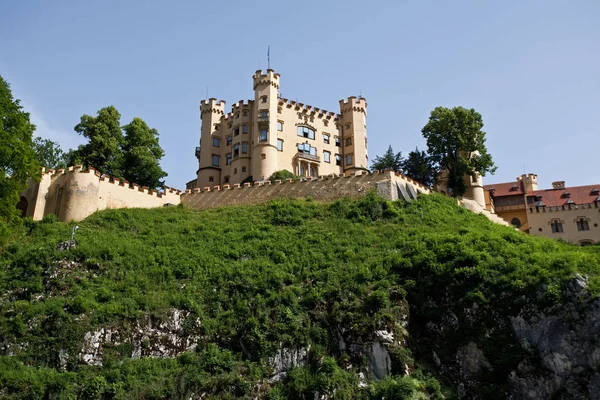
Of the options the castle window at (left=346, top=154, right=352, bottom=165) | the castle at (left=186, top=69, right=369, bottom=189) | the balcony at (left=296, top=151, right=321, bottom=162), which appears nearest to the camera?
the castle at (left=186, top=69, right=369, bottom=189)

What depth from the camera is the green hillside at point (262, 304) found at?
2958 centimetres

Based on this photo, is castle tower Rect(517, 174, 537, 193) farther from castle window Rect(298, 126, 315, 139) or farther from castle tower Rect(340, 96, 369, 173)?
castle window Rect(298, 126, 315, 139)

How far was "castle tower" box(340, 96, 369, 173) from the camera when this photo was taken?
6856 cm

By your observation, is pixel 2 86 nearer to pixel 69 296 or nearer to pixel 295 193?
pixel 69 296

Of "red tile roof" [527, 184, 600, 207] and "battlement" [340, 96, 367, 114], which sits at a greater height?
"battlement" [340, 96, 367, 114]

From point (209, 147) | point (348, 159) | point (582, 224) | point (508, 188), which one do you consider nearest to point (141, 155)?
point (209, 147)

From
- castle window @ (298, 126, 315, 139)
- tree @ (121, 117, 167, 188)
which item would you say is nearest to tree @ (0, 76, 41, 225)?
tree @ (121, 117, 167, 188)

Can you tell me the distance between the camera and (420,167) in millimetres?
63094

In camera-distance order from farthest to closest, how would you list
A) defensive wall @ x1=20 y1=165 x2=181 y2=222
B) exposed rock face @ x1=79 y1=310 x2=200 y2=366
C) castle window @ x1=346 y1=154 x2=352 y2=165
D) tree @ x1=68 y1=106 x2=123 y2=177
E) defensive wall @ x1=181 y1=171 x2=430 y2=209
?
castle window @ x1=346 y1=154 x2=352 y2=165 → tree @ x1=68 y1=106 x2=123 y2=177 → defensive wall @ x1=181 y1=171 x2=430 y2=209 → defensive wall @ x1=20 y1=165 x2=181 y2=222 → exposed rock face @ x1=79 y1=310 x2=200 y2=366

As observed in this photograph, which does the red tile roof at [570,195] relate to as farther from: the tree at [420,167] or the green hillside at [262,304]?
Result: the green hillside at [262,304]

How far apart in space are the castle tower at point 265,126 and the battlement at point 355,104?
8.45m

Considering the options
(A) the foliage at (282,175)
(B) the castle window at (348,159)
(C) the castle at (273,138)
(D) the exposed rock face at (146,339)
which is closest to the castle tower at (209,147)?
(C) the castle at (273,138)

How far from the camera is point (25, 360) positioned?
29.7 meters

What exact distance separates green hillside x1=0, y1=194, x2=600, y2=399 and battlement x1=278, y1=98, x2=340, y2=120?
27.4 m
